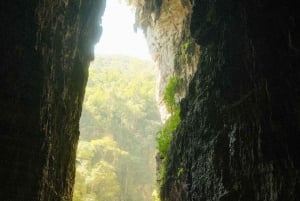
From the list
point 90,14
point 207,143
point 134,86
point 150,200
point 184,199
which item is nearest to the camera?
point 207,143

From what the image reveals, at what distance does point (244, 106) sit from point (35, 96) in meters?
3.02

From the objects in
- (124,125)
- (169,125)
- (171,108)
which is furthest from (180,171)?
(124,125)

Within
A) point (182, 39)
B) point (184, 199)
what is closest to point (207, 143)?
point (184, 199)

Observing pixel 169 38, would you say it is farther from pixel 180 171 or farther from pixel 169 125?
pixel 180 171

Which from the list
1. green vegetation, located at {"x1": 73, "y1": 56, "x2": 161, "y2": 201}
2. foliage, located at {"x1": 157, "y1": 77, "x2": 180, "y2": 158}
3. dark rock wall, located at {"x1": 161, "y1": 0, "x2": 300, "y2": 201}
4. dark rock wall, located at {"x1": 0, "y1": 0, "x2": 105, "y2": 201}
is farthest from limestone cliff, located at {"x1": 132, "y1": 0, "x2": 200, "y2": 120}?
green vegetation, located at {"x1": 73, "y1": 56, "x2": 161, "y2": 201}

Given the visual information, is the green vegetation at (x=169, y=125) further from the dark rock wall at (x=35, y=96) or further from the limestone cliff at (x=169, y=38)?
the dark rock wall at (x=35, y=96)

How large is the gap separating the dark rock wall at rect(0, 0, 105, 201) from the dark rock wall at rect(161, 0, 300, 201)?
2370 mm

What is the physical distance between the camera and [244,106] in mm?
5738

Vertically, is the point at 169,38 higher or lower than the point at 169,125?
higher

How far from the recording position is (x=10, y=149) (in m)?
4.93

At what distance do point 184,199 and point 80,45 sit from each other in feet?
12.3

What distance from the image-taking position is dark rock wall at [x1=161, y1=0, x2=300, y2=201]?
196 inches

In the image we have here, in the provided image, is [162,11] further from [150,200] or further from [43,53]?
[150,200]

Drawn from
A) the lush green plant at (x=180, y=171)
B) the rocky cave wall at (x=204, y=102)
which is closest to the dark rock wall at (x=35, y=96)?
the rocky cave wall at (x=204, y=102)
